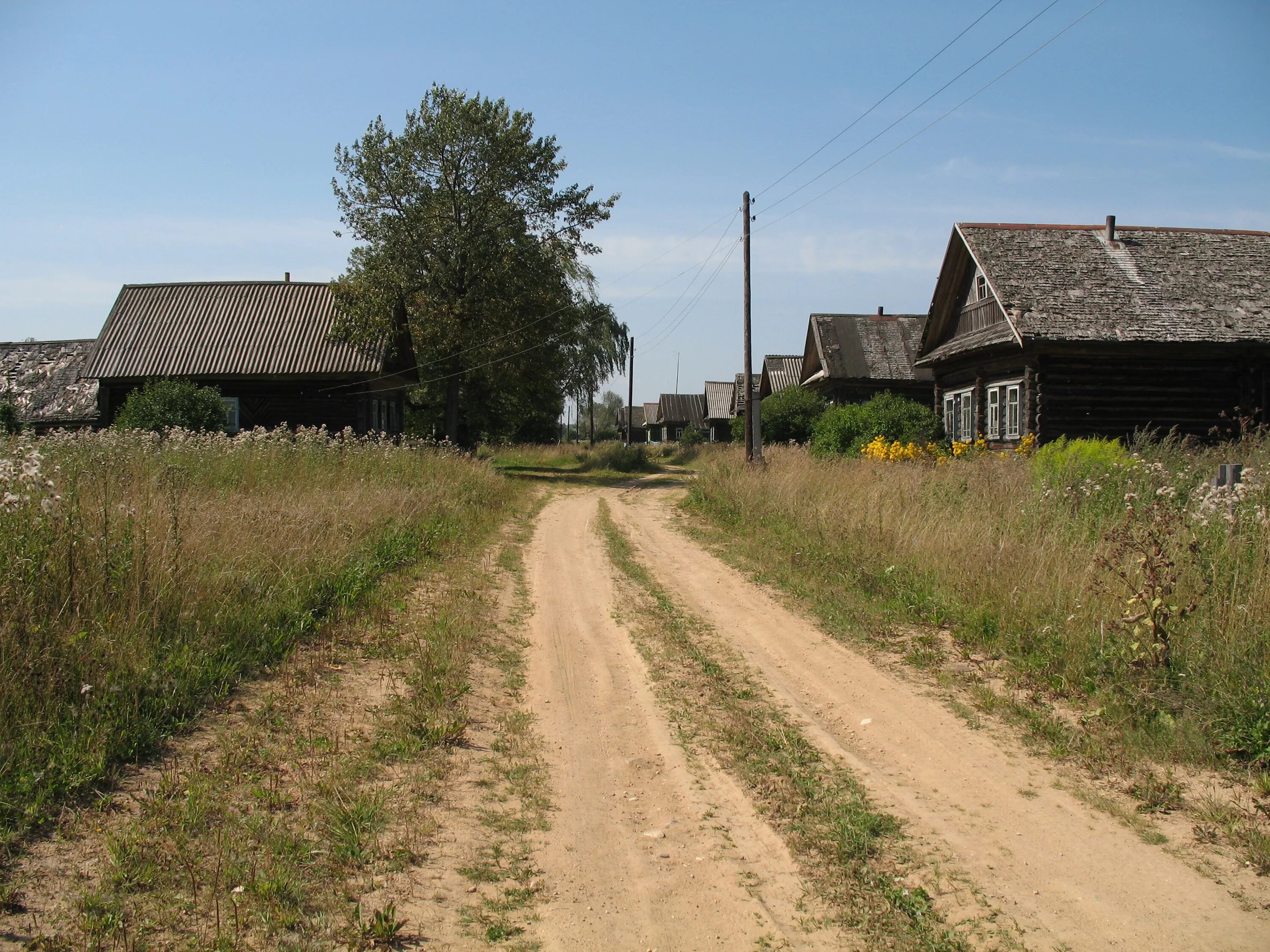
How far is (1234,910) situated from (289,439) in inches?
630

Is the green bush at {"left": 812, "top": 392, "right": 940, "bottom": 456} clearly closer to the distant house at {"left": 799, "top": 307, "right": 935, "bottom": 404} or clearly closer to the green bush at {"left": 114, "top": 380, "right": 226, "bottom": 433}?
the distant house at {"left": 799, "top": 307, "right": 935, "bottom": 404}

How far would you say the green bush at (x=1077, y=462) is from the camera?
1027 centimetres

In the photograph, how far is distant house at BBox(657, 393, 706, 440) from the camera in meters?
80.6

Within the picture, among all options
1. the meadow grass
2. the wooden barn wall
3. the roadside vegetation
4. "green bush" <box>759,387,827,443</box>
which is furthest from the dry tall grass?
"green bush" <box>759,387,827,443</box>

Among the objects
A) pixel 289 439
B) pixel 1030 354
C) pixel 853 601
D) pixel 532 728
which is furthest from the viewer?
pixel 1030 354

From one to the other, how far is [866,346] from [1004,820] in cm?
3196

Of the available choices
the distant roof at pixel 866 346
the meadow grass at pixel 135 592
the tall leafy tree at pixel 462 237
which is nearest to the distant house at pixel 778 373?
the distant roof at pixel 866 346

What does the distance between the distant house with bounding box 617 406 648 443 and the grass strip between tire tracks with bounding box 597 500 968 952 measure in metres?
85.6

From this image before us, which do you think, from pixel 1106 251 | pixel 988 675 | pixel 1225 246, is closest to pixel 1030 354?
pixel 1106 251

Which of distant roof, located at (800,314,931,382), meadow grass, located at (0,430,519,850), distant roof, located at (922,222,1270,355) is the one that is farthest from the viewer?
distant roof, located at (800,314,931,382)

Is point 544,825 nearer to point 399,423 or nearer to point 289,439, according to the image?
point 289,439

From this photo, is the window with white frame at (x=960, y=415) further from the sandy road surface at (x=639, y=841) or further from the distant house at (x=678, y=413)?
the distant house at (x=678, y=413)

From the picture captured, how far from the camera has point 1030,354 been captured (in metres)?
19.9

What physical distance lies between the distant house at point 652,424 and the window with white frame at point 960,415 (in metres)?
58.2
